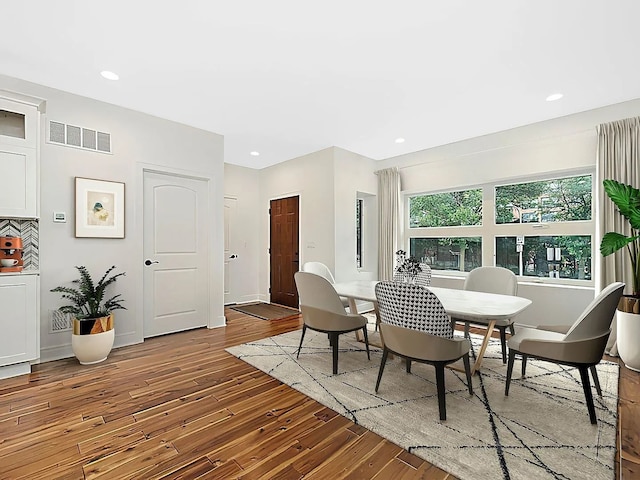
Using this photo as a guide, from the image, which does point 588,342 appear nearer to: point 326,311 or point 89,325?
point 326,311

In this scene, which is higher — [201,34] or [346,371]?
[201,34]

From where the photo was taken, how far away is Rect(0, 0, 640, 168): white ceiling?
6.82 feet

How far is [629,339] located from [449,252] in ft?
7.82

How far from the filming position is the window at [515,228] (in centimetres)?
387

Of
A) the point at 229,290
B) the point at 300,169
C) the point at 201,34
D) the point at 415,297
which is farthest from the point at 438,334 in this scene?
the point at 229,290

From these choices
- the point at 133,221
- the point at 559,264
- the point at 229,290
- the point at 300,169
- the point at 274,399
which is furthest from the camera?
the point at 229,290

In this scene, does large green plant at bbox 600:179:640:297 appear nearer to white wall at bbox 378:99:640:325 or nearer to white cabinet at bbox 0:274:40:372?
white wall at bbox 378:99:640:325

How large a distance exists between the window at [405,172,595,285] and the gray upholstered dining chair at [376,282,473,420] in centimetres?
270

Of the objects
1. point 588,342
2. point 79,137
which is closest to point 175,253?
point 79,137

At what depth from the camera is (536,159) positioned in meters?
4.02

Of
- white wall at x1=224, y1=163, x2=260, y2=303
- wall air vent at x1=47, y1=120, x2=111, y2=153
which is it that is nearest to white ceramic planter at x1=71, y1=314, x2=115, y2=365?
wall air vent at x1=47, y1=120, x2=111, y2=153

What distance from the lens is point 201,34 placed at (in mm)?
2309

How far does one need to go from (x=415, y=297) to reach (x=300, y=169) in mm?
3892

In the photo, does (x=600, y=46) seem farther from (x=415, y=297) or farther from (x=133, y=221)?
(x=133, y=221)
